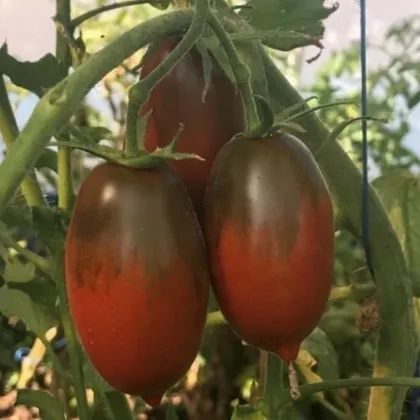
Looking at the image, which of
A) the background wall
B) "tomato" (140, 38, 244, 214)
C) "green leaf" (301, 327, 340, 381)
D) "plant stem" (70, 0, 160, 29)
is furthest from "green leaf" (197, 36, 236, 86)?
the background wall

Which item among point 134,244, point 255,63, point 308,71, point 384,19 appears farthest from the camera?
point 308,71

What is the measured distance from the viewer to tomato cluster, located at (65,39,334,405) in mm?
428

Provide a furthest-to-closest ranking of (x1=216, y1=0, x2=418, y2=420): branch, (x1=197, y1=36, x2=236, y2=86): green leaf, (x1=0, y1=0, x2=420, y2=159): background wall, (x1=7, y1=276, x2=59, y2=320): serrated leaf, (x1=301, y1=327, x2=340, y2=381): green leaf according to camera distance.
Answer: (x1=0, y1=0, x2=420, y2=159): background wall, (x1=301, y1=327, x2=340, y2=381): green leaf, (x1=7, y1=276, x2=59, y2=320): serrated leaf, (x1=216, y1=0, x2=418, y2=420): branch, (x1=197, y1=36, x2=236, y2=86): green leaf

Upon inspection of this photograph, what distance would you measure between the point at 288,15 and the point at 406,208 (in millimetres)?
215

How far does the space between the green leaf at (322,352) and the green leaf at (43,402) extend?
294 mm

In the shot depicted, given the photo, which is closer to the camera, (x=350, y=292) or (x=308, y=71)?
(x=350, y=292)

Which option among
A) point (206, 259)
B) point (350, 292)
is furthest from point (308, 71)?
point (206, 259)

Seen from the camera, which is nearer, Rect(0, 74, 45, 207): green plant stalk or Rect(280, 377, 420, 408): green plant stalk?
Rect(280, 377, 420, 408): green plant stalk

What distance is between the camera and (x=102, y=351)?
1.45 feet

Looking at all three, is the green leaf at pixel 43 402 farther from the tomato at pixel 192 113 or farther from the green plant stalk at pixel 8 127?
the tomato at pixel 192 113

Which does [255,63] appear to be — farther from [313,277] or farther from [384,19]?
[384,19]

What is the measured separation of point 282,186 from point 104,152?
0.30 ft

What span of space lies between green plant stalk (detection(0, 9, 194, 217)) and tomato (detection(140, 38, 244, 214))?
102mm

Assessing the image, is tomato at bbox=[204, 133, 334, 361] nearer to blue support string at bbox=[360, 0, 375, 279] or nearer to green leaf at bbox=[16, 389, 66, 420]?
blue support string at bbox=[360, 0, 375, 279]
